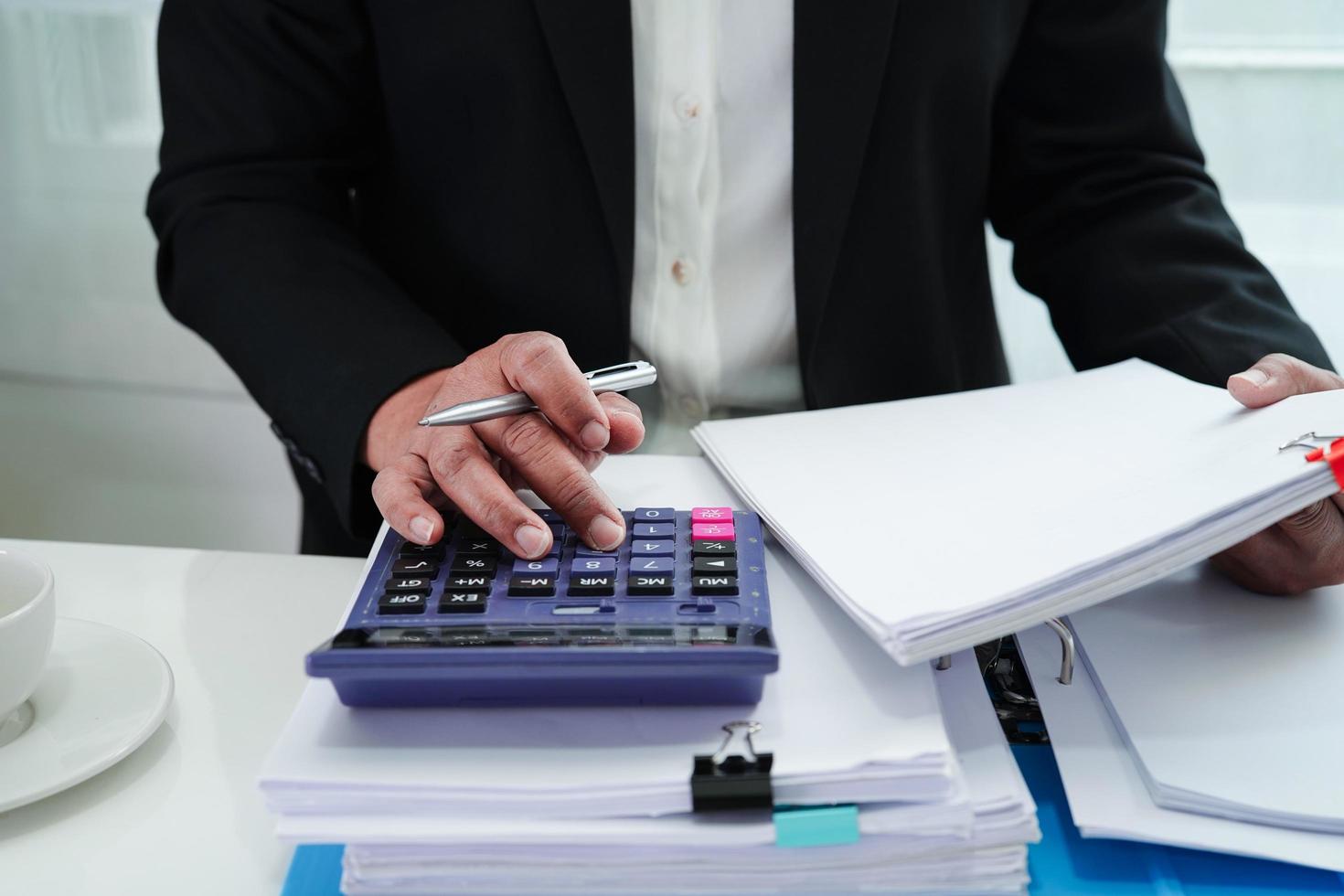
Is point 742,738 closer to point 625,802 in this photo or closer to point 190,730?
point 625,802

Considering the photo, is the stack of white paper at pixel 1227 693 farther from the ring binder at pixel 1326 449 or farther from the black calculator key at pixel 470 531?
the black calculator key at pixel 470 531

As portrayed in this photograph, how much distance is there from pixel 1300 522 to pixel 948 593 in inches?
9.0

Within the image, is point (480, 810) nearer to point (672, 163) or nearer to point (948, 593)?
point (948, 593)

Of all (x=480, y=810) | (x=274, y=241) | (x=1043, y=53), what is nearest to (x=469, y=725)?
→ (x=480, y=810)

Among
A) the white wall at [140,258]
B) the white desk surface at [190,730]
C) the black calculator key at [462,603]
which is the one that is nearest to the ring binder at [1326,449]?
the black calculator key at [462,603]

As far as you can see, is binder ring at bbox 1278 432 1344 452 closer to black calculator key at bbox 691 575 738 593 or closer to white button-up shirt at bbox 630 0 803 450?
black calculator key at bbox 691 575 738 593

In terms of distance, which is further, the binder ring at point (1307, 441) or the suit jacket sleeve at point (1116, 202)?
the suit jacket sleeve at point (1116, 202)

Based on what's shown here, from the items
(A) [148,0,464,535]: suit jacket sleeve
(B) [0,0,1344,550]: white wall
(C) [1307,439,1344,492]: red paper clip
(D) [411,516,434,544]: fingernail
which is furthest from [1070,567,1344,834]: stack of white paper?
(B) [0,0,1344,550]: white wall

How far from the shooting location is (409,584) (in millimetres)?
442

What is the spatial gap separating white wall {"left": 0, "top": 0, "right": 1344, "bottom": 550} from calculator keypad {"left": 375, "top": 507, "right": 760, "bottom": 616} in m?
0.99

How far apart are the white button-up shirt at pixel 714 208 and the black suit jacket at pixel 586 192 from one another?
0.03m

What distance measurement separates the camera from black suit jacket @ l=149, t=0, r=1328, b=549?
0.71 metres

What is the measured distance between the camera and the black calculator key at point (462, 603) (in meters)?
0.42

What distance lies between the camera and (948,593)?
40 centimetres
